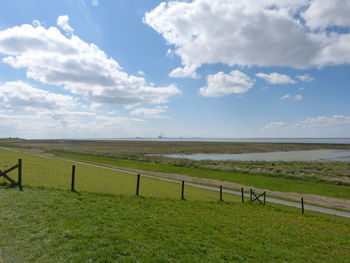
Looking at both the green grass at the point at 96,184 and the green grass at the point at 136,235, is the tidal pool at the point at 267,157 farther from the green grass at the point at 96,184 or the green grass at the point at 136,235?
the green grass at the point at 136,235

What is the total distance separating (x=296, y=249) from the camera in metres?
10.5

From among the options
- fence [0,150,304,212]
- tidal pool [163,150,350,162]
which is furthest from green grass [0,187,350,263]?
tidal pool [163,150,350,162]

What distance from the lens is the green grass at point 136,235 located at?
7380mm

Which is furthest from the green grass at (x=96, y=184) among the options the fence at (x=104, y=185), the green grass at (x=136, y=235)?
the green grass at (x=136, y=235)

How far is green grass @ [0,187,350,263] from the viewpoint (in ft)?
24.2

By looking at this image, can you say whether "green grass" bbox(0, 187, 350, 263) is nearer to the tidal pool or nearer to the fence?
the fence

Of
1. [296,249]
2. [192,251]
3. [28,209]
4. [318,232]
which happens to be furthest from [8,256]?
[318,232]

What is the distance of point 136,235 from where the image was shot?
29.9ft

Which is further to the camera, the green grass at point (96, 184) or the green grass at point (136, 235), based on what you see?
the green grass at point (96, 184)

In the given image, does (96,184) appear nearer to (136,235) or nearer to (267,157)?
(136,235)

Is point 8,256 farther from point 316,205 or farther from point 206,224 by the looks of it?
point 316,205

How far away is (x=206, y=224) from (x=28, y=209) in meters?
9.12

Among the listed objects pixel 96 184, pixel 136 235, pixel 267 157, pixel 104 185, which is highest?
pixel 136 235

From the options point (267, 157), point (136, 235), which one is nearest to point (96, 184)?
point (136, 235)
